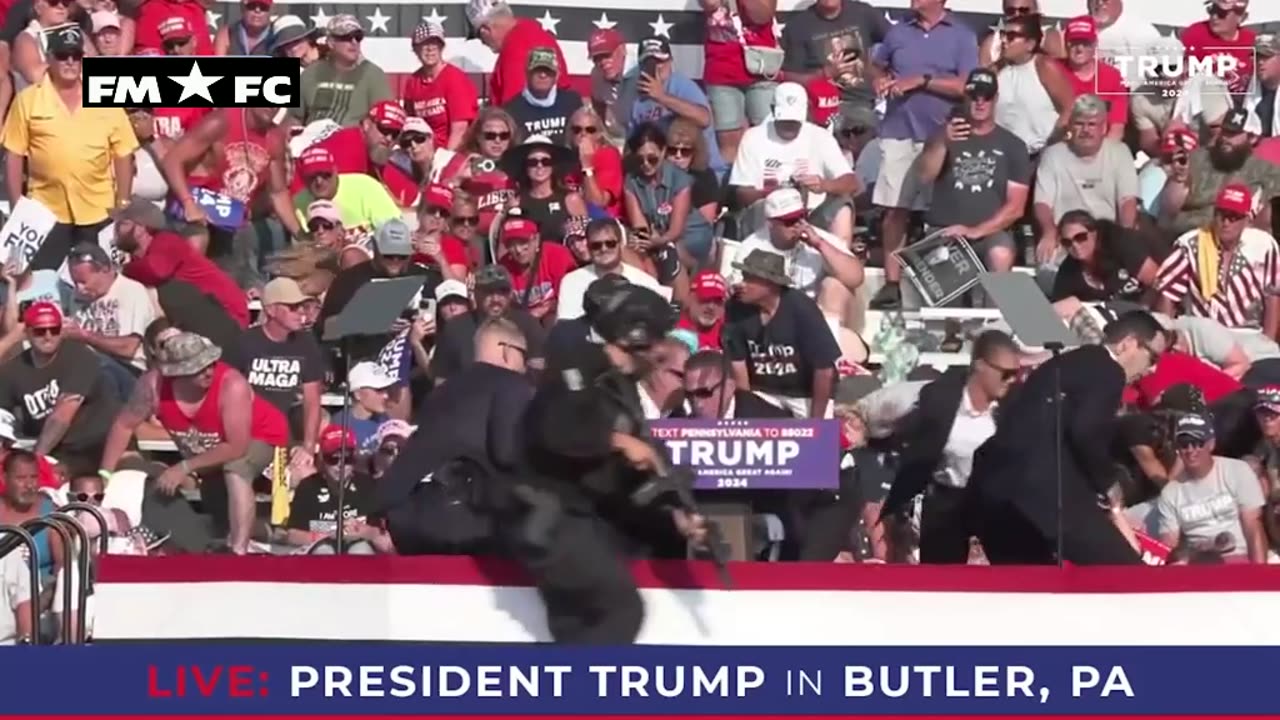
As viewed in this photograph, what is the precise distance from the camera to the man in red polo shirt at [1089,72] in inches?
580

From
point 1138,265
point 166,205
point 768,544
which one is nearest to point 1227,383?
point 1138,265

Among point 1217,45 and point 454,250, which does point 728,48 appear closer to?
point 454,250

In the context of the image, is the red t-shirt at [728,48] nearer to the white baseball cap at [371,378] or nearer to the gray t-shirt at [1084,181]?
the gray t-shirt at [1084,181]

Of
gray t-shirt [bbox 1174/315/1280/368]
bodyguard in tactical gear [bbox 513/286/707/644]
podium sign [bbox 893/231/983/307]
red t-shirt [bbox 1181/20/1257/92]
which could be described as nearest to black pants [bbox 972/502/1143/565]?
bodyguard in tactical gear [bbox 513/286/707/644]

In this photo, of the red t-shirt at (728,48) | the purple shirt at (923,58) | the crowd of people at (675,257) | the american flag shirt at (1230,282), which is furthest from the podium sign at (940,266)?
the red t-shirt at (728,48)

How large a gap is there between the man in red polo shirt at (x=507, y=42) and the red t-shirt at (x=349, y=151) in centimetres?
77

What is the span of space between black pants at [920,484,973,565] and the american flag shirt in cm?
333

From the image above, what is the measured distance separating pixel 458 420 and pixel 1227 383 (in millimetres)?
4237

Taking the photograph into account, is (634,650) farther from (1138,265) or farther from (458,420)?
(1138,265)

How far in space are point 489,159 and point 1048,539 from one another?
484 cm

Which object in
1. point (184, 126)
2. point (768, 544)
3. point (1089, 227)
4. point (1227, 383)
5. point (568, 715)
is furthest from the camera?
point (184, 126)

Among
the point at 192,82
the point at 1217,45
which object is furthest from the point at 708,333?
the point at 1217,45

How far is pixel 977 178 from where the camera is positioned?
45.4 feet

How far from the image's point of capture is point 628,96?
594 inches
